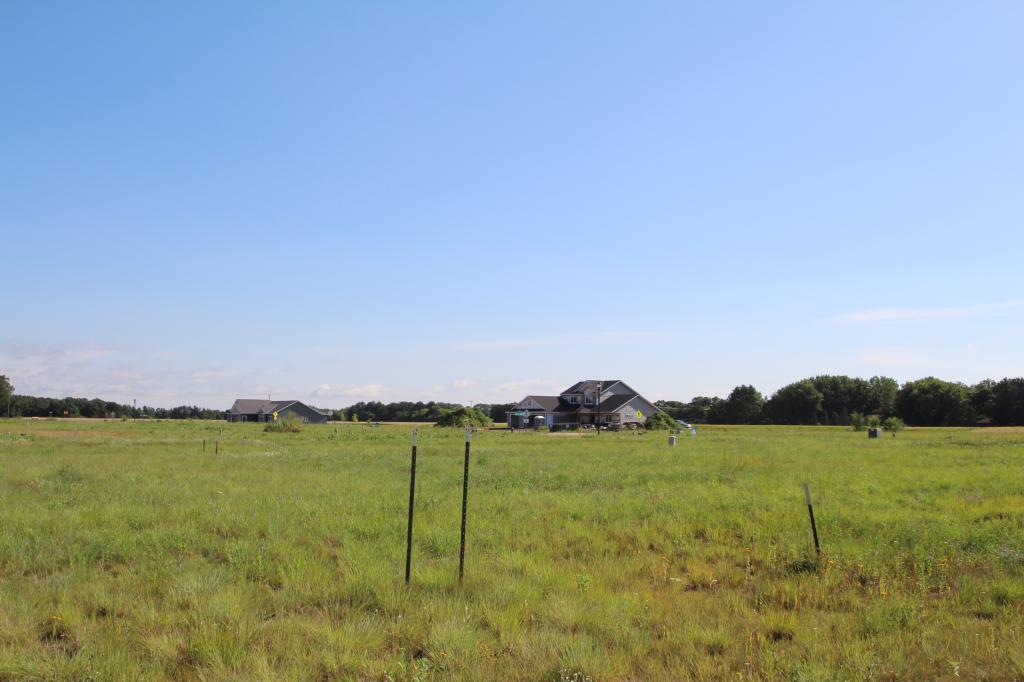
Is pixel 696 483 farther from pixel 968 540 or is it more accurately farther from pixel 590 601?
pixel 590 601

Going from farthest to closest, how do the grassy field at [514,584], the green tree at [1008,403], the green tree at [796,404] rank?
the green tree at [796,404], the green tree at [1008,403], the grassy field at [514,584]

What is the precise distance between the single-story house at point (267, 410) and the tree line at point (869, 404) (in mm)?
62559

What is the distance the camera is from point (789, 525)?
12.4m

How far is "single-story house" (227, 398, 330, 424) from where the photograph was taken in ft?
392

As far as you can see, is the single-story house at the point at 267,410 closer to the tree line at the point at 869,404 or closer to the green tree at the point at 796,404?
the tree line at the point at 869,404

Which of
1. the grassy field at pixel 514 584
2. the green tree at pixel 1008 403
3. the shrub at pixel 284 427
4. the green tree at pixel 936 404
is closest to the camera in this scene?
the grassy field at pixel 514 584

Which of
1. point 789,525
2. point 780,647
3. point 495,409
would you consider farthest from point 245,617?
point 495,409

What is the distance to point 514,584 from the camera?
8.14 meters

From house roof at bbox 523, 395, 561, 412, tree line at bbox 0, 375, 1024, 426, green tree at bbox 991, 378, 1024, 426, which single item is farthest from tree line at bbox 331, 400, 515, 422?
green tree at bbox 991, 378, 1024, 426

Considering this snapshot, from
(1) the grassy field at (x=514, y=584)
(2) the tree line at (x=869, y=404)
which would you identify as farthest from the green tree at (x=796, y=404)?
(1) the grassy field at (x=514, y=584)

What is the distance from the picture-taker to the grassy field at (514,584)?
6062 mm

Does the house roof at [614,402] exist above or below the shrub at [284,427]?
above

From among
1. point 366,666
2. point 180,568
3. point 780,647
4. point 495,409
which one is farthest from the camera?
point 495,409

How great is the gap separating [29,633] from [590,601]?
234 inches
